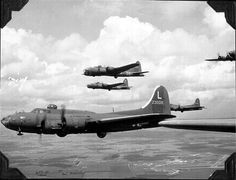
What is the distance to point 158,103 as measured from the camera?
36531mm

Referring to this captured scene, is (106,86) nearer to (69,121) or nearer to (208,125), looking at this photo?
(69,121)

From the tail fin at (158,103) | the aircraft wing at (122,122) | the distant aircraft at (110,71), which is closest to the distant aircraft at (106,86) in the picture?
the distant aircraft at (110,71)

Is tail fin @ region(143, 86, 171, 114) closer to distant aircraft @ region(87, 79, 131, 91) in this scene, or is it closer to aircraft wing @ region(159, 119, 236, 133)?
distant aircraft @ region(87, 79, 131, 91)

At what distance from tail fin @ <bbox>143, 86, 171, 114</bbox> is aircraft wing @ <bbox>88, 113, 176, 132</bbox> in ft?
17.8

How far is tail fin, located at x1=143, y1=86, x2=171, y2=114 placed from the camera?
3628 centimetres

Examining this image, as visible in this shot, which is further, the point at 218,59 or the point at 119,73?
the point at 119,73

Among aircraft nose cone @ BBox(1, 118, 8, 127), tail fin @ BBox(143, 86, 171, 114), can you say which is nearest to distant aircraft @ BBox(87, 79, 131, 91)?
tail fin @ BBox(143, 86, 171, 114)

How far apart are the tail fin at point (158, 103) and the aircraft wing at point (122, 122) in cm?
543

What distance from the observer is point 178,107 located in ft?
203

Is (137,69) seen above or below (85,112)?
above

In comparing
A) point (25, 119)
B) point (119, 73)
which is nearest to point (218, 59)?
point (119, 73)

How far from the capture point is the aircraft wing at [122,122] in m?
29.3

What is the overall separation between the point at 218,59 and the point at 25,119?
2380 cm

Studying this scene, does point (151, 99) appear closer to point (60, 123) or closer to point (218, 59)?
point (218, 59)
